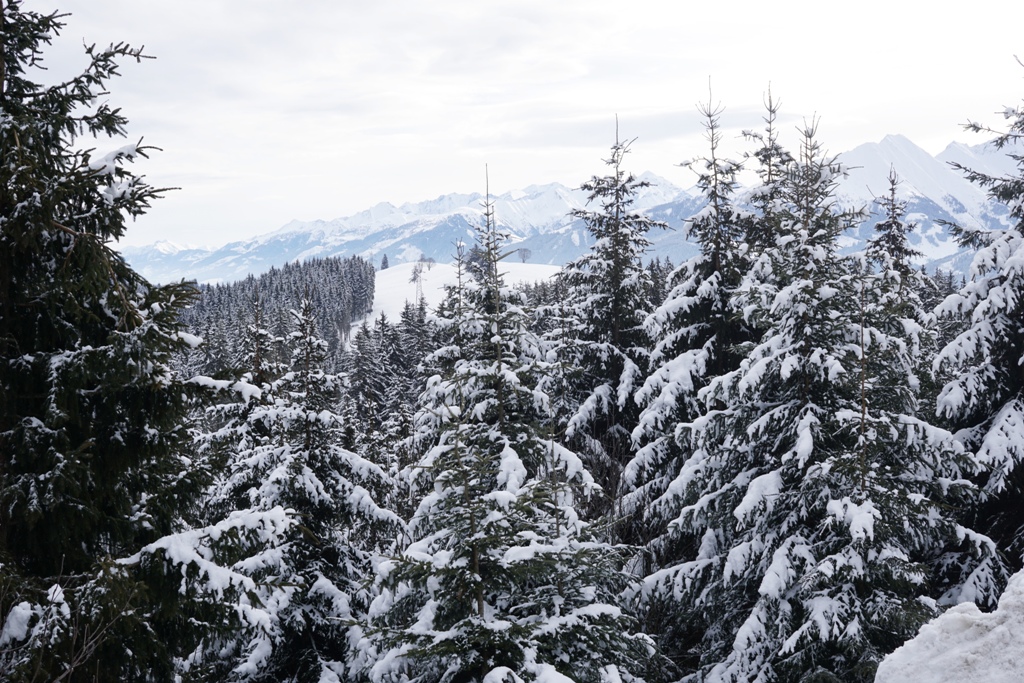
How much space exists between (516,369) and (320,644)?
613 centimetres

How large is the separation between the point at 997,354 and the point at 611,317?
338 inches

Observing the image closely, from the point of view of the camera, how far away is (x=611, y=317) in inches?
706

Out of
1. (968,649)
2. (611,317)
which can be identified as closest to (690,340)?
(611,317)

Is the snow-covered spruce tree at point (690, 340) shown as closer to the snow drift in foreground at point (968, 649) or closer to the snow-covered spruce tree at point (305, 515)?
the snow-covered spruce tree at point (305, 515)

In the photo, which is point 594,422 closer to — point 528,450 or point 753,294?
point 528,450

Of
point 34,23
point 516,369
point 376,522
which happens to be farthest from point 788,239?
point 34,23

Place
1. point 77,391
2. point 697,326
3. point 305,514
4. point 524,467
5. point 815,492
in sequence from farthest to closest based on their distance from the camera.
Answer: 1. point 697,326
2. point 524,467
3. point 305,514
4. point 815,492
5. point 77,391

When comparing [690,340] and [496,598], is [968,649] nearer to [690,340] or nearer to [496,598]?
[496,598]

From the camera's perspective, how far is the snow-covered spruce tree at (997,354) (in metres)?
11.1

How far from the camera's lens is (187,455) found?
719 centimetres

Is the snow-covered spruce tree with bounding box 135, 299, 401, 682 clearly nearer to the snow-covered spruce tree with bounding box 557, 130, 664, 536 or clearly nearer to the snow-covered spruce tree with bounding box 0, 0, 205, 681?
the snow-covered spruce tree with bounding box 0, 0, 205, 681

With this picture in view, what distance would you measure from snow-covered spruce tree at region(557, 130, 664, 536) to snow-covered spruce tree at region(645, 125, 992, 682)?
18.6ft

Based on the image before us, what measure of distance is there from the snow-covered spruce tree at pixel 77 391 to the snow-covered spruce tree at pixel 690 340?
1002cm

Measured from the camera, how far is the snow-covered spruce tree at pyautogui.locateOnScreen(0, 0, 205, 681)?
5590mm
